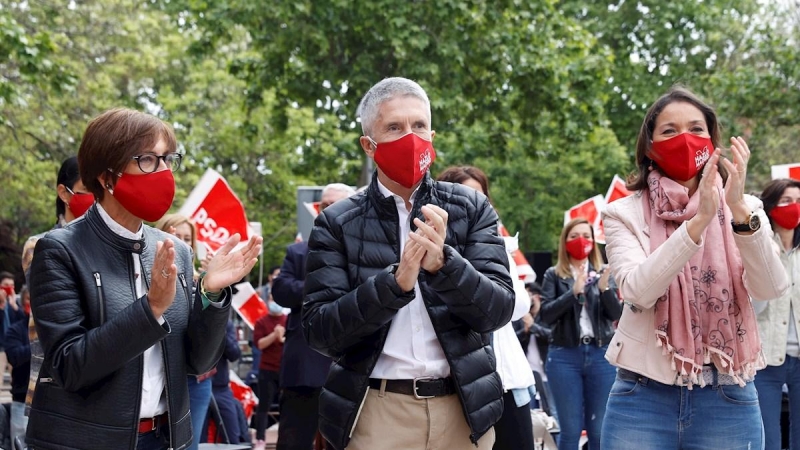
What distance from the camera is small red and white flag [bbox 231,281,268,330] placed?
12.2 m

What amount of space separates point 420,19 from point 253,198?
52.1 ft

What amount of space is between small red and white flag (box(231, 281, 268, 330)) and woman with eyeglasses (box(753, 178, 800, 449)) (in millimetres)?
6654

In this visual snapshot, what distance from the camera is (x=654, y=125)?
441cm

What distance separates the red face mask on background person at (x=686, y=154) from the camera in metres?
4.23

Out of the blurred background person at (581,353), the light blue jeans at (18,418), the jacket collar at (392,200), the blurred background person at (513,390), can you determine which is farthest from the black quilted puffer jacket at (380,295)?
the blurred background person at (581,353)

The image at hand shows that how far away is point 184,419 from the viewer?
367 centimetres

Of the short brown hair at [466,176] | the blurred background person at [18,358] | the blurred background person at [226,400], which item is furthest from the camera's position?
the blurred background person at [226,400]

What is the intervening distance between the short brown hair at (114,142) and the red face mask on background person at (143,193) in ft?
0.20

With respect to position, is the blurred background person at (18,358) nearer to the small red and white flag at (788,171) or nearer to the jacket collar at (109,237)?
the jacket collar at (109,237)

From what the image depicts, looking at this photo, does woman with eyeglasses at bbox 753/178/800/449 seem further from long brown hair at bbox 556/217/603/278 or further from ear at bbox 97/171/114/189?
ear at bbox 97/171/114/189

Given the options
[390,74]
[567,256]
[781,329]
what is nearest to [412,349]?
[781,329]

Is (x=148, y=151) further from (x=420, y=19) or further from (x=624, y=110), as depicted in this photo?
(x=624, y=110)

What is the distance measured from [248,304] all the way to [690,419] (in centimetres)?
880

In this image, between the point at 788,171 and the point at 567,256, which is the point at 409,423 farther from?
the point at 788,171
